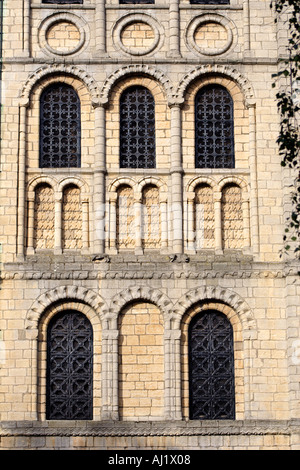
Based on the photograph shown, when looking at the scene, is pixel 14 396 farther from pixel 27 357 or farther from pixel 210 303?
pixel 210 303

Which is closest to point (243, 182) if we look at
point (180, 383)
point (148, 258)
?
point (148, 258)

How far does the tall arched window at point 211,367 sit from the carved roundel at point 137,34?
18.9ft

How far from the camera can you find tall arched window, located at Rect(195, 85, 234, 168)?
23438mm

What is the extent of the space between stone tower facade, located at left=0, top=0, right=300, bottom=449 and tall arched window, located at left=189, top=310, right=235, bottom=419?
28 millimetres

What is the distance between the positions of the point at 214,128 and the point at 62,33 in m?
3.80

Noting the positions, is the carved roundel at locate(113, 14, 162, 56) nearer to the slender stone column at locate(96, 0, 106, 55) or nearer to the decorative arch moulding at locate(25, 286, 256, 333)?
the slender stone column at locate(96, 0, 106, 55)

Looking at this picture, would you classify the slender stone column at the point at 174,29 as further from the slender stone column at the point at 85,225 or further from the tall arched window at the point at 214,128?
the slender stone column at the point at 85,225

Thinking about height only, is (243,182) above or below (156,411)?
above

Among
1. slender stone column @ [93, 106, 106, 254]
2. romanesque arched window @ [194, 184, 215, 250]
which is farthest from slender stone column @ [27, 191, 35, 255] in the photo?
romanesque arched window @ [194, 184, 215, 250]

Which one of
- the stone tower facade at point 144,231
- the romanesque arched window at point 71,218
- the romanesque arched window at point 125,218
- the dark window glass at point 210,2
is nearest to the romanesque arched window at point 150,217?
the stone tower facade at point 144,231

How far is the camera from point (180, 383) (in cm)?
2200

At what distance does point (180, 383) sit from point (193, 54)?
272 inches

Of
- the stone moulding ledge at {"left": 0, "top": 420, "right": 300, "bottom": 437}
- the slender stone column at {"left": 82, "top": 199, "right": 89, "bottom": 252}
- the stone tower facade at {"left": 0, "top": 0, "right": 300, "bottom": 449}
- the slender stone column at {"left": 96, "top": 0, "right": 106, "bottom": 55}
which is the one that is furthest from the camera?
the slender stone column at {"left": 96, "top": 0, "right": 106, "bottom": 55}

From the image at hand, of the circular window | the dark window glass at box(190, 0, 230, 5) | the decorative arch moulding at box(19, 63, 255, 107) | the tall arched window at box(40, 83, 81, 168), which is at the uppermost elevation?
the dark window glass at box(190, 0, 230, 5)
